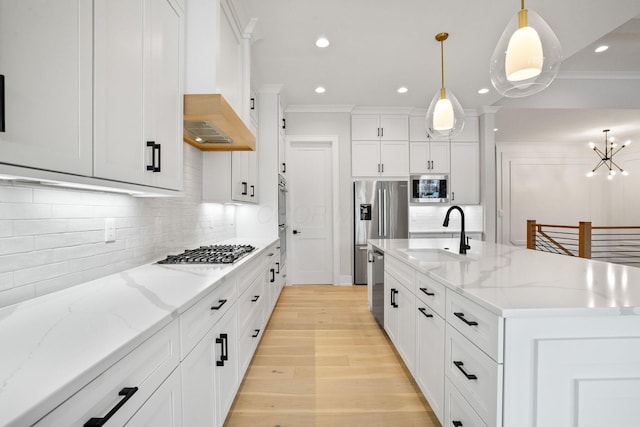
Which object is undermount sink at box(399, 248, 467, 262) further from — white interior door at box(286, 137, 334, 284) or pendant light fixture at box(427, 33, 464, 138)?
white interior door at box(286, 137, 334, 284)

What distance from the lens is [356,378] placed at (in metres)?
2.14

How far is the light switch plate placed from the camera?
4.93 feet

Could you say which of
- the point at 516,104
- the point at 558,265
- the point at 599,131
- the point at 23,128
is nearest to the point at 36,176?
the point at 23,128

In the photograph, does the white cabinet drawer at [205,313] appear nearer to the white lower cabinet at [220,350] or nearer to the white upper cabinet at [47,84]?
the white lower cabinet at [220,350]

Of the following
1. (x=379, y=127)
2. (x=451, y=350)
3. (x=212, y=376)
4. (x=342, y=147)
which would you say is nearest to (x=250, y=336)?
(x=212, y=376)

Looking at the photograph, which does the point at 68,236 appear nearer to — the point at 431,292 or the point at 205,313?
the point at 205,313

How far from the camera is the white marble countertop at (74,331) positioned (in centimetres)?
52

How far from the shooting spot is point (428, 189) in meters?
5.04

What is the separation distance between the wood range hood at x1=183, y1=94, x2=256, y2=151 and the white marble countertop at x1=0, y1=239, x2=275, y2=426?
94 cm

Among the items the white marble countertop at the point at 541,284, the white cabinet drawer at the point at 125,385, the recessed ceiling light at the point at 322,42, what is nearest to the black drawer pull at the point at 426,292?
the white marble countertop at the point at 541,284

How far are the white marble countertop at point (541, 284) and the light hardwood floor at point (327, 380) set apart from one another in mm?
878

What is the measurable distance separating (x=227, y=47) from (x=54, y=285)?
1769 millimetres

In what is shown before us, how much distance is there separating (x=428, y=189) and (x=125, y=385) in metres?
4.95

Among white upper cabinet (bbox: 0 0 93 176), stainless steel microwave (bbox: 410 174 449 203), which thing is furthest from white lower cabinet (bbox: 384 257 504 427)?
stainless steel microwave (bbox: 410 174 449 203)
